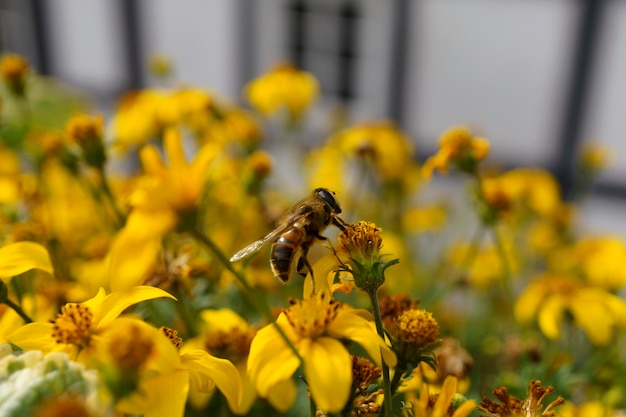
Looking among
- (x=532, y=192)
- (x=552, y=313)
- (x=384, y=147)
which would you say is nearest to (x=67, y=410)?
(x=552, y=313)

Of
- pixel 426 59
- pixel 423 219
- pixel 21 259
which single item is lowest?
pixel 423 219

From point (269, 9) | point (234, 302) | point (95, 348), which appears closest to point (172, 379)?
point (95, 348)

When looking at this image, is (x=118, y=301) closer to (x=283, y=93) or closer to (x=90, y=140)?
(x=90, y=140)

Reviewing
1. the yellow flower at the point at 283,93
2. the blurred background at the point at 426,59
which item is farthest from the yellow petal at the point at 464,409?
the blurred background at the point at 426,59

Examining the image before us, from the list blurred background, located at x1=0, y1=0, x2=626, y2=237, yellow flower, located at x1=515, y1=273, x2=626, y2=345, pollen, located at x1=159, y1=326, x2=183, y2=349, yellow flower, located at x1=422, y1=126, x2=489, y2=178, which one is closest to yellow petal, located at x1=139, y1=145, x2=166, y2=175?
pollen, located at x1=159, y1=326, x2=183, y2=349

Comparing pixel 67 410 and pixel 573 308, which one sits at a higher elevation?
pixel 67 410

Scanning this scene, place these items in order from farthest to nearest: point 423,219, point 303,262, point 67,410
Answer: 1. point 423,219
2. point 303,262
3. point 67,410

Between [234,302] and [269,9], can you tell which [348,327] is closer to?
[234,302]
